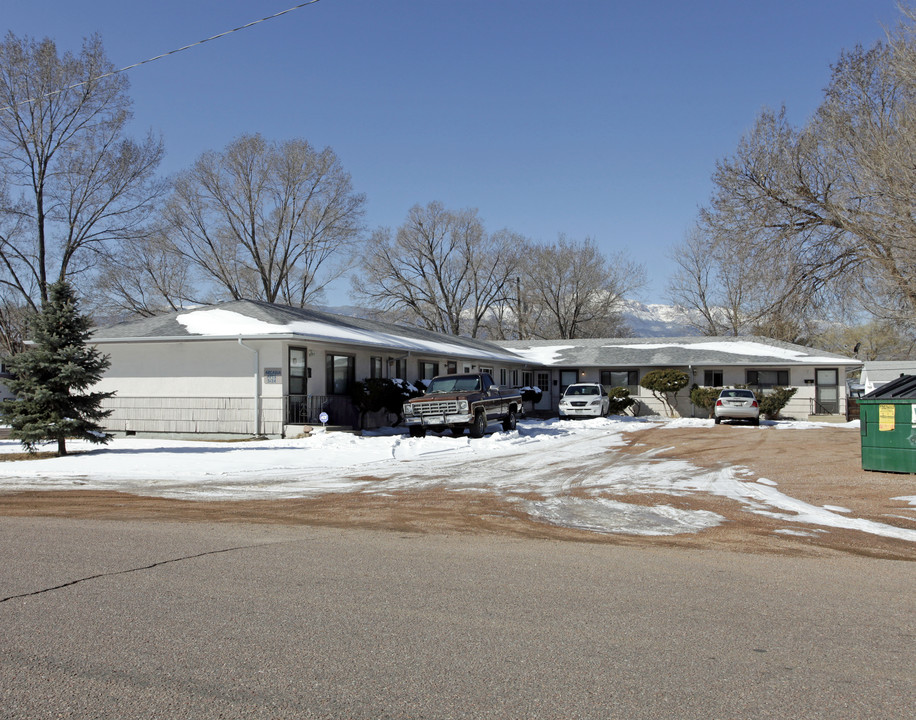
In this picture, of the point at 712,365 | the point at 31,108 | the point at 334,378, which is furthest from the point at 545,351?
the point at 31,108

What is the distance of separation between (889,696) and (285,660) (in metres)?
3.24

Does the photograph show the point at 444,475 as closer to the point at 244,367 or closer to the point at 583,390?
the point at 244,367

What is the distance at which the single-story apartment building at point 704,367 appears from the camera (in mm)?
37375

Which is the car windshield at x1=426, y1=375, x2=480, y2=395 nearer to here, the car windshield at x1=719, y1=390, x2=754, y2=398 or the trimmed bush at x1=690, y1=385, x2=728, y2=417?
the car windshield at x1=719, y1=390, x2=754, y2=398

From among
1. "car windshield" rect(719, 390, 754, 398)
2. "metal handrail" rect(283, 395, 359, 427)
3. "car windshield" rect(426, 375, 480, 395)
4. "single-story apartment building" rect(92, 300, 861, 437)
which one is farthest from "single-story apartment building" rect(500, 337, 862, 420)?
"metal handrail" rect(283, 395, 359, 427)

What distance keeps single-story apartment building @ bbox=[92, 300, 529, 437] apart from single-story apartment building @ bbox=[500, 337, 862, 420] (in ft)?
64.3

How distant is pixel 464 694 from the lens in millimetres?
3775

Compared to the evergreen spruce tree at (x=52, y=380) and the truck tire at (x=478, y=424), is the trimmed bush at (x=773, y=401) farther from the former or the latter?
the evergreen spruce tree at (x=52, y=380)

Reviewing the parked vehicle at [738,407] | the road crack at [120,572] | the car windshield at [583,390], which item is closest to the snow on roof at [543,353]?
the car windshield at [583,390]

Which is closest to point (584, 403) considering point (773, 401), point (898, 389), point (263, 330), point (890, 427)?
point (773, 401)

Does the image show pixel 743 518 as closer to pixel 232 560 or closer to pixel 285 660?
pixel 232 560

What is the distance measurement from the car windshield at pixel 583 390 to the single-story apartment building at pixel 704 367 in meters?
6.31

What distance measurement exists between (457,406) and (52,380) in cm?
1049

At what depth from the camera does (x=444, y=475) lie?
14.3 m
